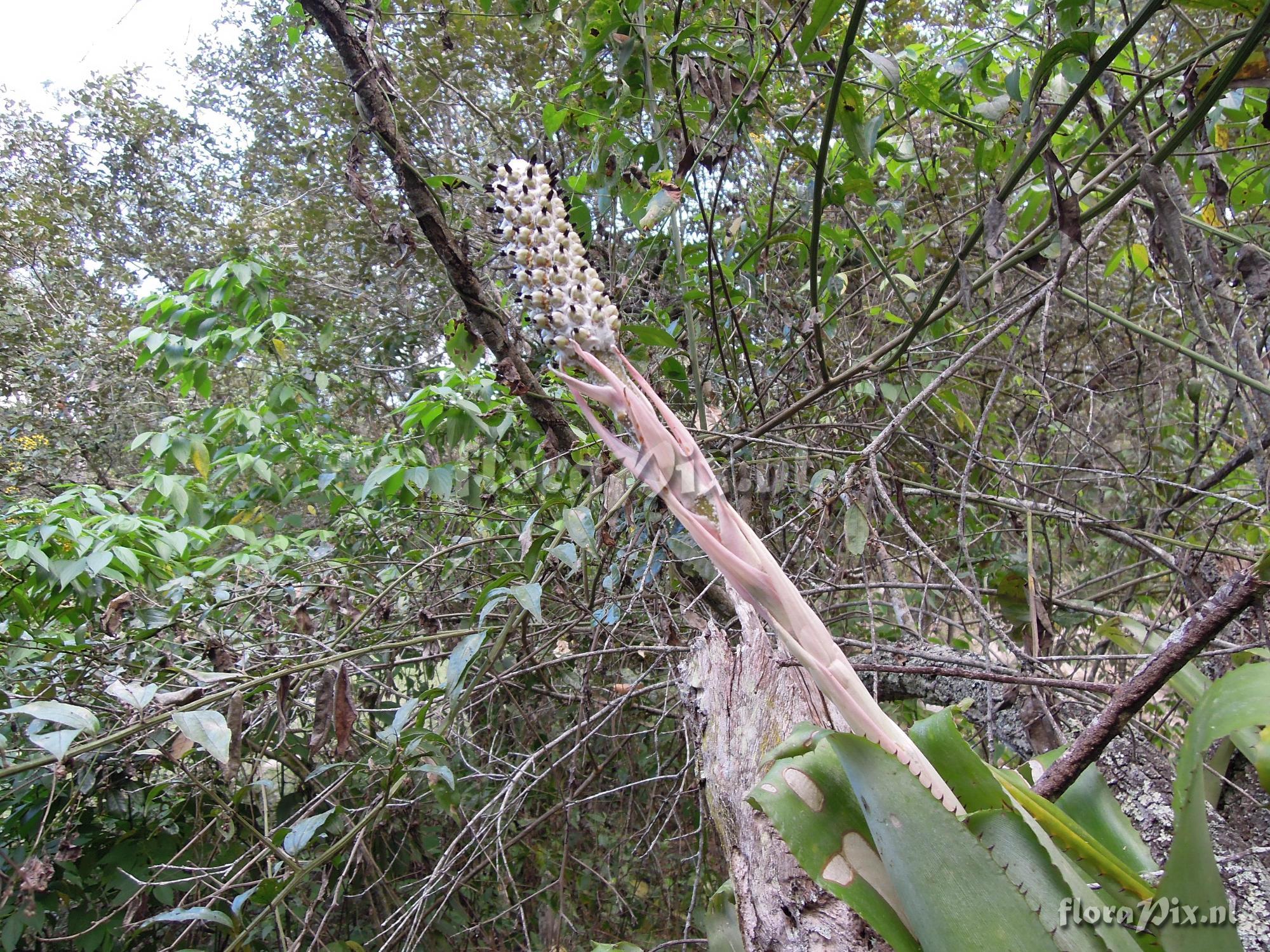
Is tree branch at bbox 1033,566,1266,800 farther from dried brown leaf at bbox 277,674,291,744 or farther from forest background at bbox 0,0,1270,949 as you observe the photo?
dried brown leaf at bbox 277,674,291,744

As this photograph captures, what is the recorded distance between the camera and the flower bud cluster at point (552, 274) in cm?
72

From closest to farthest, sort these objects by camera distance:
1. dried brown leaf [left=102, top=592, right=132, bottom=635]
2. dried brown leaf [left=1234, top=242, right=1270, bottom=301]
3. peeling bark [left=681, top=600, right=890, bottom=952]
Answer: peeling bark [left=681, top=600, right=890, bottom=952] < dried brown leaf [left=1234, top=242, right=1270, bottom=301] < dried brown leaf [left=102, top=592, right=132, bottom=635]

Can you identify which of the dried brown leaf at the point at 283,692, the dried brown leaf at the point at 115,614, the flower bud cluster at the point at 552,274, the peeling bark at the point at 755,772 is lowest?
the dried brown leaf at the point at 283,692

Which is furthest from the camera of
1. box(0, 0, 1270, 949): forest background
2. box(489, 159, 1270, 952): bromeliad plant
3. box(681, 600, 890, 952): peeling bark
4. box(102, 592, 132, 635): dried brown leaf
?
box(102, 592, 132, 635): dried brown leaf

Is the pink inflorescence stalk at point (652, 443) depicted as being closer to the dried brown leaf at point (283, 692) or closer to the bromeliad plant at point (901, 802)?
the bromeliad plant at point (901, 802)

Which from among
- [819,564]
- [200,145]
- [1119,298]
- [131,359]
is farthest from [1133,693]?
[200,145]

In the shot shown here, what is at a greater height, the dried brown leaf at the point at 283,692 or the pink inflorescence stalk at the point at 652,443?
the pink inflorescence stalk at the point at 652,443

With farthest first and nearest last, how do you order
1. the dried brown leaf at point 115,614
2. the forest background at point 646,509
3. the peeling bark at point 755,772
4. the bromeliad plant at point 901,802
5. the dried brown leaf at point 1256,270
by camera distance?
the dried brown leaf at point 115,614 → the forest background at point 646,509 → the dried brown leaf at point 1256,270 → the peeling bark at point 755,772 → the bromeliad plant at point 901,802

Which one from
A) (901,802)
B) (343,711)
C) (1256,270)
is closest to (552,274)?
(901,802)

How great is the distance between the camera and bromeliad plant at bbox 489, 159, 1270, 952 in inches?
20.3

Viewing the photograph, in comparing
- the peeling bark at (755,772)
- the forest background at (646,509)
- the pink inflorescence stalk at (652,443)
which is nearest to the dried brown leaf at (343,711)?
the forest background at (646,509)

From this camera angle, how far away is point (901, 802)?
0.54 meters

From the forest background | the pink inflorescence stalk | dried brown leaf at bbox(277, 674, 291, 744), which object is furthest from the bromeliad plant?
dried brown leaf at bbox(277, 674, 291, 744)

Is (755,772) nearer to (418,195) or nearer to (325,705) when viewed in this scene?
(325,705)
